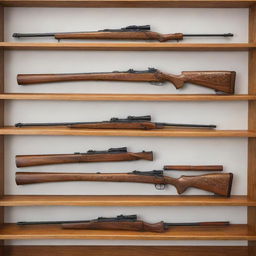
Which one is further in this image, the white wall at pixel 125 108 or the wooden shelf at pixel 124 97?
the white wall at pixel 125 108

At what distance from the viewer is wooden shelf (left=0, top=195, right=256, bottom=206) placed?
3354mm

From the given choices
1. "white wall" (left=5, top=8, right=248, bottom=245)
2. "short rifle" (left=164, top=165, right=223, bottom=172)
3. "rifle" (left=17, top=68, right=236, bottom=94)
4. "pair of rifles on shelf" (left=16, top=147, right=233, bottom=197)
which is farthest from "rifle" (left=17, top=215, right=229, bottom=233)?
"rifle" (left=17, top=68, right=236, bottom=94)

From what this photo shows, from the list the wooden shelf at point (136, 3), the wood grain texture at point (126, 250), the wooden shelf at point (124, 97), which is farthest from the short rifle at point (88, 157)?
the wooden shelf at point (136, 3)

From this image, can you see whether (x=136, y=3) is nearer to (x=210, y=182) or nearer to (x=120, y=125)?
(x=120, y=125)

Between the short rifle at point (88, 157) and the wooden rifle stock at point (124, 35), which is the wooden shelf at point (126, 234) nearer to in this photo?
the short rifle at point (88, 157)

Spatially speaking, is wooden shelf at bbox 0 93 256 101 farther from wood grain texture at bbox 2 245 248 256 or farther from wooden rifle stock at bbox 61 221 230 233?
wood grain texture at bbox 2 245 248 256

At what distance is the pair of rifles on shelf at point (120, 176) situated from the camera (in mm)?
3438

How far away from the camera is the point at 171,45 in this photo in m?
3.29

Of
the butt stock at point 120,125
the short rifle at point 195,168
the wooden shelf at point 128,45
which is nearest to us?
the wooden shelf at point 128,45

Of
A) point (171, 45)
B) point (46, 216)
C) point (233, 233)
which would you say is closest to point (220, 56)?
point (171, 45)

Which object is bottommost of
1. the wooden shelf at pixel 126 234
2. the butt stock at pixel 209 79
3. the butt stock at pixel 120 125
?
the wooden shelf at pixel 126 234

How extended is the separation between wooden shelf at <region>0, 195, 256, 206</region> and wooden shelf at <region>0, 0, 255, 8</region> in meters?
1.49

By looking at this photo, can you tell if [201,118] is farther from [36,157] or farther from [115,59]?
[36,157]

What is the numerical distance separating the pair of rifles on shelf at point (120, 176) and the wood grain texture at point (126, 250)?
1.65 ft
